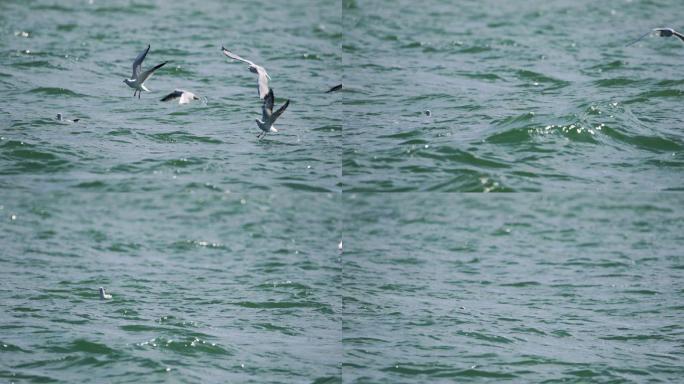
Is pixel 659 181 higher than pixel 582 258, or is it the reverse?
pixel 659 181

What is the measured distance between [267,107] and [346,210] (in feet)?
18.7

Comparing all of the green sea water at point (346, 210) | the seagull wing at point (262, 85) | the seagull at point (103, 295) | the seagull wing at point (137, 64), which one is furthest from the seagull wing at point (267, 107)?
the seagull at point (103, 295)

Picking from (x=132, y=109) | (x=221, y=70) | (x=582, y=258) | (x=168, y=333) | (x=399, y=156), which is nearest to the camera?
(x=168, y=333)

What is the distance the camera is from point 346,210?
81.7ft

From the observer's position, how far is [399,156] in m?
19.9

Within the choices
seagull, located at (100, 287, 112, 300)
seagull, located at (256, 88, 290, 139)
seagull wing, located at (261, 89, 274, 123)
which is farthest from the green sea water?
seagull wing, located at (261, 89, 274, 123)

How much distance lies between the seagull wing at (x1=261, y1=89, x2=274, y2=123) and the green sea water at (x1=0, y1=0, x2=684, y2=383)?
0.62 metres

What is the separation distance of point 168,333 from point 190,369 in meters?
1.38

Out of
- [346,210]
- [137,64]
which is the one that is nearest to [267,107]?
[137,64]

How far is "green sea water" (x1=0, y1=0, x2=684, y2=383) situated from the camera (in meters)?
18.2

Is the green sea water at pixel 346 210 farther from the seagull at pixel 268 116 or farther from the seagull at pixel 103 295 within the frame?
the seagull at pixel 268 116

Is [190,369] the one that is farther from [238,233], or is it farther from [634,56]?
[634,56]

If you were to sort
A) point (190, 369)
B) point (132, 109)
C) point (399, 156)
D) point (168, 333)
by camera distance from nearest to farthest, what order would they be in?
point (190, 369), point (168, 333), point (399, 156), point (132, 109)

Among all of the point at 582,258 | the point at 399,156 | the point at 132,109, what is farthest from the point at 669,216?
the point at 132,109
